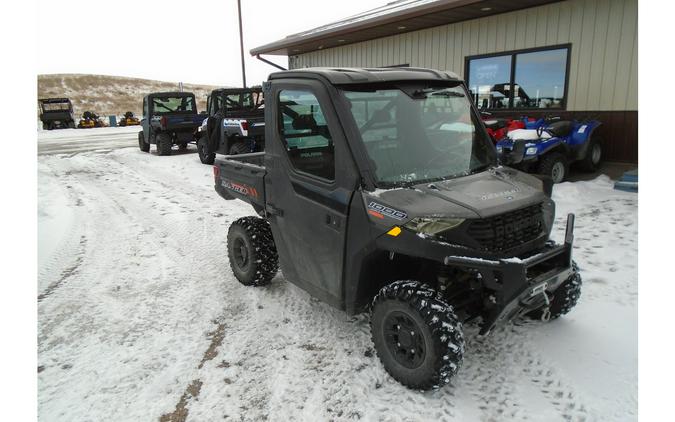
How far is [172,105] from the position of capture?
15922mm

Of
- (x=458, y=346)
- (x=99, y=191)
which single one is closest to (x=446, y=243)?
(x=458, y=346)

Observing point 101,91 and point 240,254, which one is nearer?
point 240,254

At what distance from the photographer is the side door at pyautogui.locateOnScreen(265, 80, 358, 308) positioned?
305 cm

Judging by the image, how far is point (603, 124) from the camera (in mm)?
8859

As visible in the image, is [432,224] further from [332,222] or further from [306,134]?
[306,134]

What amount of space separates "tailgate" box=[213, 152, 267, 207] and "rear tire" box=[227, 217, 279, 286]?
0.29 metres

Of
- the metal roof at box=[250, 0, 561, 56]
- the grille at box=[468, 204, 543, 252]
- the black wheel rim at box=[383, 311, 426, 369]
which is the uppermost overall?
the metal roof at box=[250, 0, 561, 56]

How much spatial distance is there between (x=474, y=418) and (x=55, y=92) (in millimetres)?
64296

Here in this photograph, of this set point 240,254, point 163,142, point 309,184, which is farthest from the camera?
point 163,142

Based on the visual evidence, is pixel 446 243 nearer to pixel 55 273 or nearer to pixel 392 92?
pixel 392 92

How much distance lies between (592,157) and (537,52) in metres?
2.53

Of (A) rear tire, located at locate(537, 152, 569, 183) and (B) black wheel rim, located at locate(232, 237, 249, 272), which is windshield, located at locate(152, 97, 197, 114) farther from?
(B) black wheel rim, located at locate(232, 237, 249, 272)

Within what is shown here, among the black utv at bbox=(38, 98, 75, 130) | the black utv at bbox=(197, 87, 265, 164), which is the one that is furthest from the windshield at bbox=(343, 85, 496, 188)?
the black utv at bbox=(38, 98, 75, 130)

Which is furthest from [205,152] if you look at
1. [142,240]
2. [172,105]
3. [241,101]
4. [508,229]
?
[508,229]
